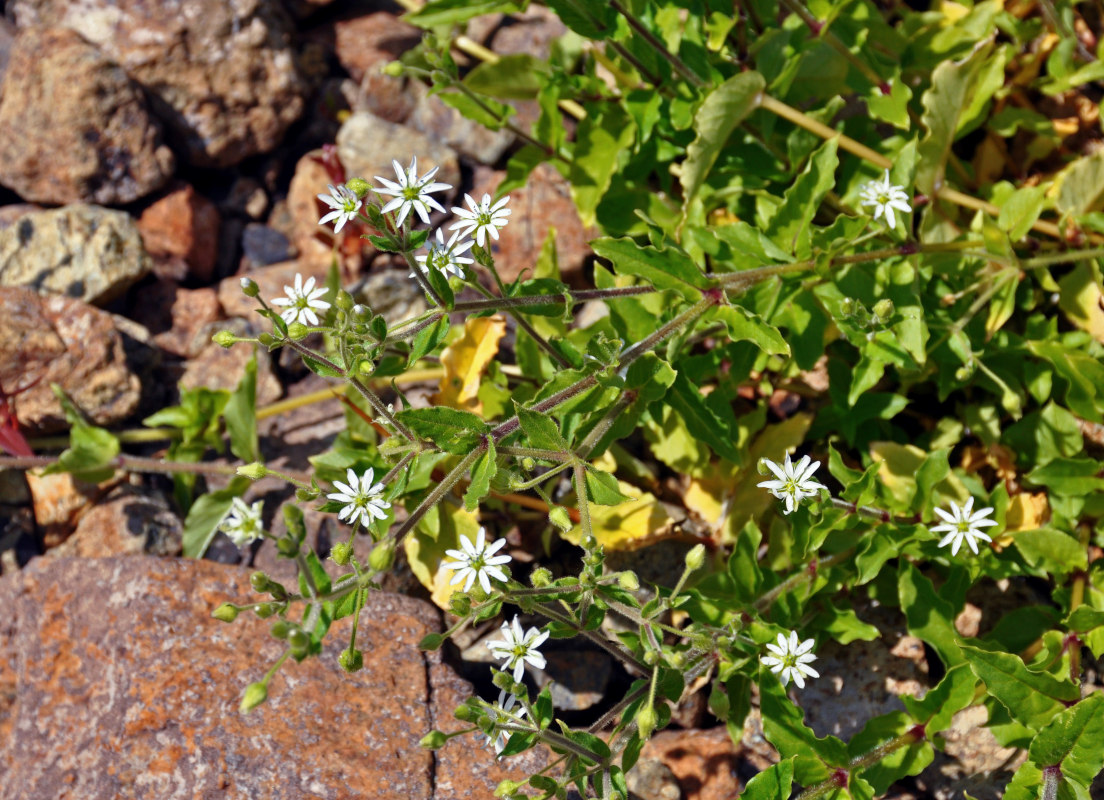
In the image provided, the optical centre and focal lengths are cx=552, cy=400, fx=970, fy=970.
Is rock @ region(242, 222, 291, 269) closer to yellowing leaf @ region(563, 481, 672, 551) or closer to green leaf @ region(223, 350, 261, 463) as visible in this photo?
green leaf @ region(223, 350, 261, 463)

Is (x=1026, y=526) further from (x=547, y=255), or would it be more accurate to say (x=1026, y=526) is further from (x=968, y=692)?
(x=547, y=255)

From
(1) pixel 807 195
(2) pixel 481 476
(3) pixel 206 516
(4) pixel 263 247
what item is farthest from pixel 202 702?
(4) pixel 263 247

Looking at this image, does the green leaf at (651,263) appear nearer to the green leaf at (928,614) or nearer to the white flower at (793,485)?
the white flower at (793,485)

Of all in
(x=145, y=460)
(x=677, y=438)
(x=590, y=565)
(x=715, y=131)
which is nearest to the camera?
(x=590, y=565)

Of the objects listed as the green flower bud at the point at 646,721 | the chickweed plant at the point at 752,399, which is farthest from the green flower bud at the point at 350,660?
the green flower bud at the point at 646,721

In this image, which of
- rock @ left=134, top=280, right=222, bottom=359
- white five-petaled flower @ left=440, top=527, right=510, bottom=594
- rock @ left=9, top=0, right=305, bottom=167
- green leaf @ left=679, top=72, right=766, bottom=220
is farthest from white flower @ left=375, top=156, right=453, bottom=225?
rock @ left=9, top=0, right=305, bottom=167

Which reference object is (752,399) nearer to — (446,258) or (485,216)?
(485,216)

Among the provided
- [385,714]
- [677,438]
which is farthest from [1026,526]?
[385,714]
